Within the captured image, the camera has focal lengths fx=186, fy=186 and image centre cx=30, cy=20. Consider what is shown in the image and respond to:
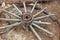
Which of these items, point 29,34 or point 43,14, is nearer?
point 29,34

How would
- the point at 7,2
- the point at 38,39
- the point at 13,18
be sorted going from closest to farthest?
the point at 38,39 → the point at 13,18 → the point at 7,2

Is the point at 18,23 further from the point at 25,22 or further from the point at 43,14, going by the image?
A: the point at 43,14

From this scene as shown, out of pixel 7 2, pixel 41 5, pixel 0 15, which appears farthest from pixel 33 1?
pixel 0 15

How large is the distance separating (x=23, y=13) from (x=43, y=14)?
12.8 inches

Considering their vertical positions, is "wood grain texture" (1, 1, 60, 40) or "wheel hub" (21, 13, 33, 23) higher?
"wheel hub" (21, 13, 33, 23)

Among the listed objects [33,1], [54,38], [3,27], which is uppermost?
[33,1]

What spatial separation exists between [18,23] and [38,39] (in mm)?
312

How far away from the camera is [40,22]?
2.31 metres

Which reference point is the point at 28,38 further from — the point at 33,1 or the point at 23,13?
the point at 33,1

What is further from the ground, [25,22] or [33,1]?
[33,1]

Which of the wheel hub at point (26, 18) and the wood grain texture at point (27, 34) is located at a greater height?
the wheel hub at point (26, 18)

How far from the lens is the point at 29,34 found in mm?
2299

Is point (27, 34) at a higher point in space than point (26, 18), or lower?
lower

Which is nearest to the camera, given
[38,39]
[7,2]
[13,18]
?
[38,39]
